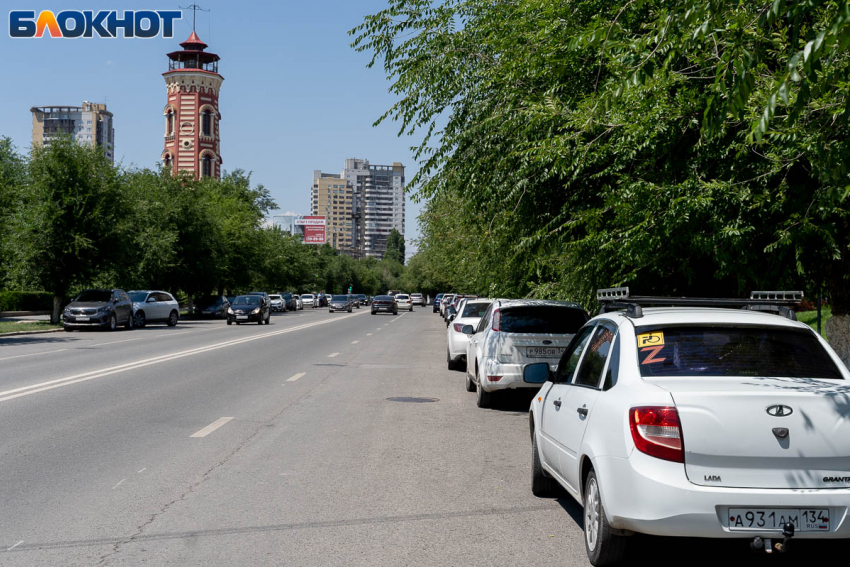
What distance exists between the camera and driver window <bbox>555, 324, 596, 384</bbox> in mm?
6164

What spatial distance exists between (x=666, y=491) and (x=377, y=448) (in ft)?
15.6

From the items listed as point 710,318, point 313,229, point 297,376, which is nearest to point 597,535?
point 710,318

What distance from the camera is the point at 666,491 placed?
4305 mm

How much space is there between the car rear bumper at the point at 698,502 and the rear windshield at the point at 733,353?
0.67m

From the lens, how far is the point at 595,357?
564cm

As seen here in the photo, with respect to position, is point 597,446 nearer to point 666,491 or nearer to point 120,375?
point 666,491

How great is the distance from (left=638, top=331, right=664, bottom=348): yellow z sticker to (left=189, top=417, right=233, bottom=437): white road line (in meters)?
5.71

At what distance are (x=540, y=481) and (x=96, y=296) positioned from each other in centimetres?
3279

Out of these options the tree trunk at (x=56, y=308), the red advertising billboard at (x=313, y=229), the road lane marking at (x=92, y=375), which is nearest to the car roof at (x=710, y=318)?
the road lane marking at (x=92, y=375)

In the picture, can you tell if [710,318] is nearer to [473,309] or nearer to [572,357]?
[572,357]

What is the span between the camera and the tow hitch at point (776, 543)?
4.25m

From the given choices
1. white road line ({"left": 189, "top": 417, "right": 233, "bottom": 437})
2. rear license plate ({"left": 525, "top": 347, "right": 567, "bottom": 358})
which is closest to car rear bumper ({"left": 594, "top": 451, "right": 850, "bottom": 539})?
white road line ({"left": 189, "top": 417, "right": 233, "bottom": 437})

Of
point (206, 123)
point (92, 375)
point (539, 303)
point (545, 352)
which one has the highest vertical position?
point (206, 123)

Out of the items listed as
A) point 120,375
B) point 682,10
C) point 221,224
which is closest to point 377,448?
point 682,10
